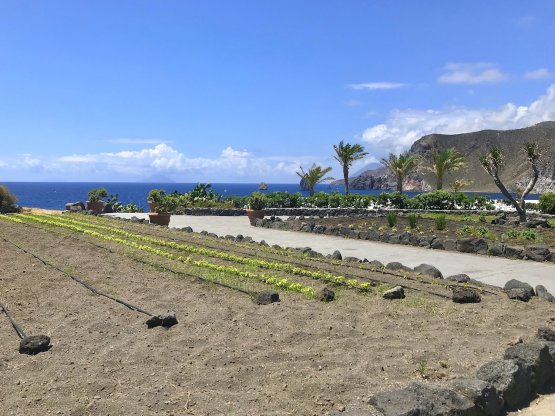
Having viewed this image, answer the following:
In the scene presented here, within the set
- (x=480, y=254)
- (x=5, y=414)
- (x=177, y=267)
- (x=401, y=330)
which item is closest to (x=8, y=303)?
(x=177, y=267)

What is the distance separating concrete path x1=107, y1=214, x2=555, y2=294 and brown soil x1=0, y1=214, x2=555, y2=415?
2.87 meters

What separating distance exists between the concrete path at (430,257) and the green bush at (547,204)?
1490 cm

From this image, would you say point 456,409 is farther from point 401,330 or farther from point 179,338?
point 179,338

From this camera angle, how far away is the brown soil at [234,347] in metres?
4.73

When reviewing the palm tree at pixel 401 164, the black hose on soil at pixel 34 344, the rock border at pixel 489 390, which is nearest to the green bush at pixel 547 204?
the palm tree at pixel 401 164

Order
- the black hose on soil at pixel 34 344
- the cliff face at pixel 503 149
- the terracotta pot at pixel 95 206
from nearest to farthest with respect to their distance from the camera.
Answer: the black hose on soil at pixel 34 344 < the terracotta pot at pixel 95 206 < the cliff face at pixel 503 149

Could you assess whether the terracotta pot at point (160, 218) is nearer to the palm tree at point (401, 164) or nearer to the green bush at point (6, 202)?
the green bush at point (6, 202)

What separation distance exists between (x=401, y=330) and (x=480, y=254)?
8.77m

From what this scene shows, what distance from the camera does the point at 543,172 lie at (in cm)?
14800

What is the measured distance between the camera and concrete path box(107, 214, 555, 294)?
11.0m

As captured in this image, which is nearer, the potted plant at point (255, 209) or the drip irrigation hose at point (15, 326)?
the drip irrigation hose at point (15, 326)

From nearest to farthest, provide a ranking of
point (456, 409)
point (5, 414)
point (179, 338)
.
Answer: point (456, 409)
point (5, 414)
point (179, 338)

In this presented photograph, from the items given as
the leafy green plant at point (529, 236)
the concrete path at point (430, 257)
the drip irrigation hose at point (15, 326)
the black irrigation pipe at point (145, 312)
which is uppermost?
the black irrigation pipe at point (145, 312)

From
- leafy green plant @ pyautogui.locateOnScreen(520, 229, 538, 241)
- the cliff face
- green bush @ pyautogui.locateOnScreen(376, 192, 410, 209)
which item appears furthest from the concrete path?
the cliff face
